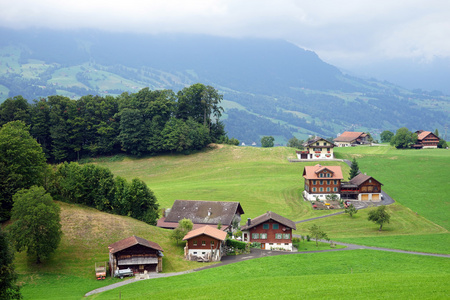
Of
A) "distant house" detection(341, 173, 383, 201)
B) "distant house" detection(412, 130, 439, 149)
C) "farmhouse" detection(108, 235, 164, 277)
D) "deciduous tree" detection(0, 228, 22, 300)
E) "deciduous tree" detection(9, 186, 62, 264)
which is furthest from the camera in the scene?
"distant house" detection(412, 130, 439, 149)

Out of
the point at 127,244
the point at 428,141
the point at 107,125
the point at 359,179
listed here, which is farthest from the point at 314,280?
the point at 428,141

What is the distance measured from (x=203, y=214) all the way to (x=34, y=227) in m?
27.4

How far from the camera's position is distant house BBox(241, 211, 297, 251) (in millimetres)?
58312

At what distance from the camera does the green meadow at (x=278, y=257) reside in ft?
122

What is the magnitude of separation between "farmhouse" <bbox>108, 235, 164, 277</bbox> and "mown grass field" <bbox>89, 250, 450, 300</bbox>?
4183mm

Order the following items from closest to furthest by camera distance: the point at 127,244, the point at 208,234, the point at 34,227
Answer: the point at 34,227
the point at 127,244
the point at 208,234

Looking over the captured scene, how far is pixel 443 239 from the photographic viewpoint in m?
60.2

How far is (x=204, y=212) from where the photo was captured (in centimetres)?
6744

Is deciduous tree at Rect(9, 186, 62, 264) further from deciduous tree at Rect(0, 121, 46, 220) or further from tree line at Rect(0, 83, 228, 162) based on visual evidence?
tree line at Rect(0, 83, 228, 162)

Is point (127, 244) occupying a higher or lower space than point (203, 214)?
lower

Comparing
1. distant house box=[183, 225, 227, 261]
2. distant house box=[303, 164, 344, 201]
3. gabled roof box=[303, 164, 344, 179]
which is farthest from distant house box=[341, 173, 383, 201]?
distant house box=[183, 225, 227, 261]

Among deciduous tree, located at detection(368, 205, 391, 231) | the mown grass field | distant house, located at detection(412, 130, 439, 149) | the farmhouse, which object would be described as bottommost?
the mown grass field

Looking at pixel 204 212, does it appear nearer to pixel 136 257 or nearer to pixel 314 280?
pixel 136 257

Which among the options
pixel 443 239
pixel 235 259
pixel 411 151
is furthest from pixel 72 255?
pixel 411 151
